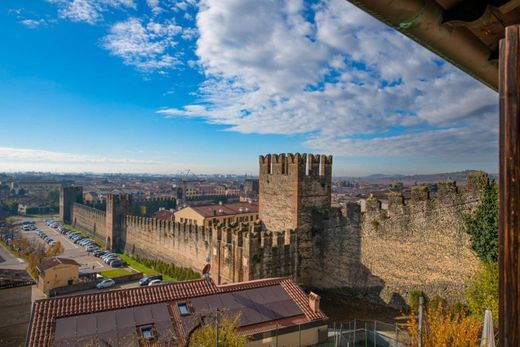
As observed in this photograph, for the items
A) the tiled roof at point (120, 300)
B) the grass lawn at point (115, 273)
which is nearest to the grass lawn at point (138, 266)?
the grass lawn at point (115, 273)

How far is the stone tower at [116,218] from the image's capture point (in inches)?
1964

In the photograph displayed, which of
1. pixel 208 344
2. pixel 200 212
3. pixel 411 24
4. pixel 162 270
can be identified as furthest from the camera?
pixel 200 212

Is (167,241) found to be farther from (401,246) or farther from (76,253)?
(401,246)

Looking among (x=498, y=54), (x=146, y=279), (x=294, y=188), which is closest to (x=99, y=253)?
(x=146, y=279)

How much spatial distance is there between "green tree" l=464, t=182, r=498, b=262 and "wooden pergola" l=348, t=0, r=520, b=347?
47.1 ft

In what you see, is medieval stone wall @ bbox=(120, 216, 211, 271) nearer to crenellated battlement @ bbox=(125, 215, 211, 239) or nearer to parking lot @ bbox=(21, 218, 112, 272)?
crenellated battlement @ bbox=(125, 215, 211, 239)

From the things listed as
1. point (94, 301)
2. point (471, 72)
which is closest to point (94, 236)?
point (94, 301)

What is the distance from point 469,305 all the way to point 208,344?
12.2 meters

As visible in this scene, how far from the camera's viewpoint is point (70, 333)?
13.5 meters

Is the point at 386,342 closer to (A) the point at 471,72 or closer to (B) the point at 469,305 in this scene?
(B) the point at 469,305

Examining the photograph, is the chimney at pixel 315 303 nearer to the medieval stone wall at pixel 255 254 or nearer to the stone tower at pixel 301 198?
the medieval stone wall at pixel 255 254

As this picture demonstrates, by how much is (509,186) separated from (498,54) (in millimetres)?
1648

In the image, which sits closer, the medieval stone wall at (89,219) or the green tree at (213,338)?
the green tree at (213,338)

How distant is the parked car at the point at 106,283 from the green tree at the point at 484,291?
29435 millimetres
